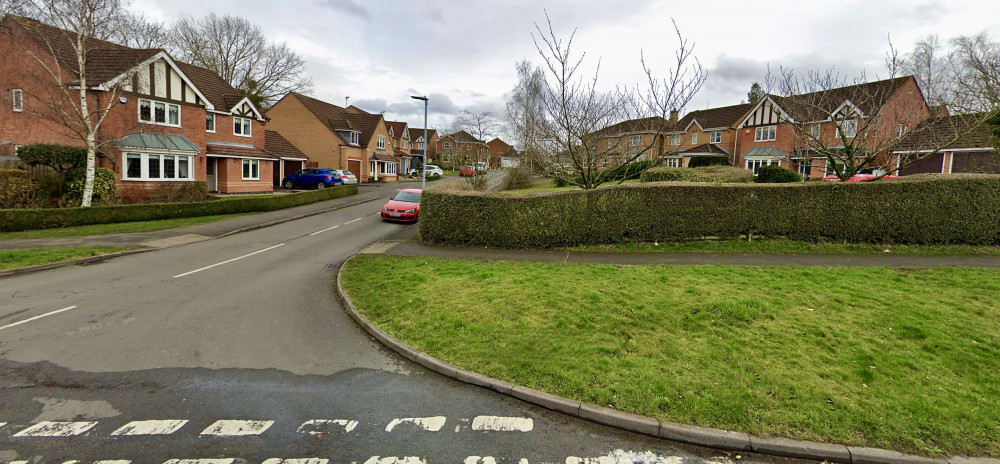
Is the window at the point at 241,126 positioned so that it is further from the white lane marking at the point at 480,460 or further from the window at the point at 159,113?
the white lane marking at the point at 480,460

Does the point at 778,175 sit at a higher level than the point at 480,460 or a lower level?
higher

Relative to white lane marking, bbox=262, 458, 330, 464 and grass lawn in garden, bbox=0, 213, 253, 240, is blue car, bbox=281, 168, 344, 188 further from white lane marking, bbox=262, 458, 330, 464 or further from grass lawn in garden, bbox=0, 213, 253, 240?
white lane marking, bbox=262, 458, 330, 464

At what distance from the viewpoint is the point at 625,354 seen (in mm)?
5672

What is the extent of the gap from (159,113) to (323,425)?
2857cm

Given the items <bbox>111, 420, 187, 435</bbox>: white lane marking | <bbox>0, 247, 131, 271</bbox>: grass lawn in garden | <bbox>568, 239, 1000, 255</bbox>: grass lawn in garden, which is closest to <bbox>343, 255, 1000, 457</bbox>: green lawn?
<bbox>568, 239, 1000, 255</bbox>: grass lawn in garden

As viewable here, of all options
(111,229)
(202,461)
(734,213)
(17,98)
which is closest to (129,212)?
(111,229)

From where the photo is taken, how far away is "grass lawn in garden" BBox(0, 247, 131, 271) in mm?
11102

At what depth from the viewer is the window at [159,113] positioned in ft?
79.8

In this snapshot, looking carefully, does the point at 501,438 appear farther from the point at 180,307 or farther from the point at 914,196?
the point at 914,196

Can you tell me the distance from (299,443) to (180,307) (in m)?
5.85

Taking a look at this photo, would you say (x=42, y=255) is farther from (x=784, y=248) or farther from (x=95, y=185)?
(x=784, y=248)

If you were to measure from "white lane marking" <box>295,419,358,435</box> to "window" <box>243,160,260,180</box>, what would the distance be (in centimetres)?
3149

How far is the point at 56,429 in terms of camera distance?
4.23 meters

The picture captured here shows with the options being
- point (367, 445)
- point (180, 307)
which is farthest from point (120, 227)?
point (367, 445)
